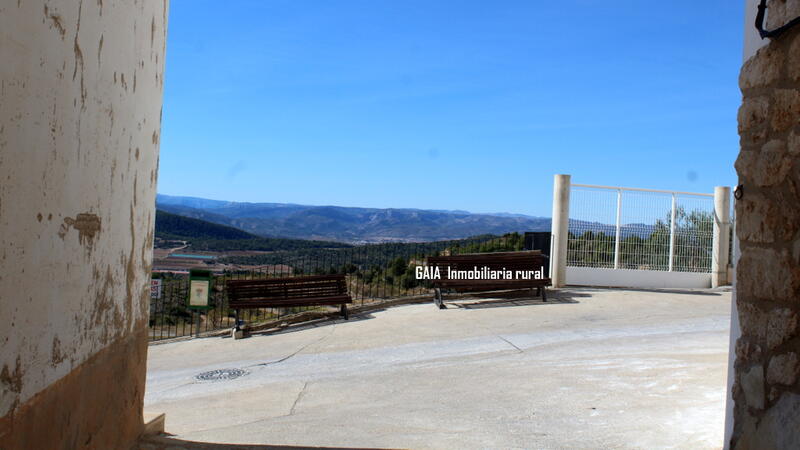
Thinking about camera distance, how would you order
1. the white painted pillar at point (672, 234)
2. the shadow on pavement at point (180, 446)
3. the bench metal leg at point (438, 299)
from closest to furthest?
the shadow on pavement at point (180, 446) < the bench metal leg at point (438, 299) < the white painted pillar at point (672, 234)

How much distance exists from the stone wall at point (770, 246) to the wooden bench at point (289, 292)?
9224 millimetres

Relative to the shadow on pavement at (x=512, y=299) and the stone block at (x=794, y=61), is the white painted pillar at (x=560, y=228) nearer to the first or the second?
the shadow on pavement at (x=512, y=299)

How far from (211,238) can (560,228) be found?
56.9 feet

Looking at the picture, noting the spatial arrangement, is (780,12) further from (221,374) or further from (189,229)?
(189,229)

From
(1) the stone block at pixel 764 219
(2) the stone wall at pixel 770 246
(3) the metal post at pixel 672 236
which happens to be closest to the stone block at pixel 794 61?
(2) the stone wall at pixel 770 246

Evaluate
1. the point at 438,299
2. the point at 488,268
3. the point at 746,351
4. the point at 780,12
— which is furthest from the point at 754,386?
the point at 488,268

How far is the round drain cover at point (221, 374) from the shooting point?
835 centimetres

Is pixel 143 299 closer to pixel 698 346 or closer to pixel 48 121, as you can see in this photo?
pixel 48 121

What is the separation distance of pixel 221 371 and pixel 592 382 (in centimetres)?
509

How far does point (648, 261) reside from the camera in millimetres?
14758

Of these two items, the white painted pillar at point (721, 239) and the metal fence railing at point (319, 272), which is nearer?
the metal fence railing at point (319, 272)

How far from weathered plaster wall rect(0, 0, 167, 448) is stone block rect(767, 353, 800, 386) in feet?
10.9

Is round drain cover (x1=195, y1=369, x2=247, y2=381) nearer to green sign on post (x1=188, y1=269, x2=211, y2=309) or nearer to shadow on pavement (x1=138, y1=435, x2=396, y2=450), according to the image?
green sign on post (x1=188, y1=269, x2=211, y2=309)

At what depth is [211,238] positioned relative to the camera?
1061 inches
